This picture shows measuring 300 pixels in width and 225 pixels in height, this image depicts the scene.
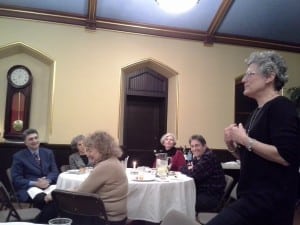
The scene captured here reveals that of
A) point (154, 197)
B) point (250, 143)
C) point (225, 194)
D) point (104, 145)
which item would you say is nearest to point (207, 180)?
point (225, 194)

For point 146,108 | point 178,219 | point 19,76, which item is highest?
point 19,76

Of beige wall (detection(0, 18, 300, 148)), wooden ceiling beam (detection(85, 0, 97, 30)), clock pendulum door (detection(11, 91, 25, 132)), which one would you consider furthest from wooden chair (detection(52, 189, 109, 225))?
wooden ceiling beam (detection(85, 0, 97, 30))

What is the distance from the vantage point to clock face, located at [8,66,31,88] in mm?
6050

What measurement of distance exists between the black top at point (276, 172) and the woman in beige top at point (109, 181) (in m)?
1.33

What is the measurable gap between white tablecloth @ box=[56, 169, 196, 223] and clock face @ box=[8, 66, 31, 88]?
3285 millimetres

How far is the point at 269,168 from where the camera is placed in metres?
1.45

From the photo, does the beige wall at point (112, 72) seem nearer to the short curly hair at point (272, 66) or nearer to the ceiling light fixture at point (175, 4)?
the ceiling light fixture at point (175, 4)

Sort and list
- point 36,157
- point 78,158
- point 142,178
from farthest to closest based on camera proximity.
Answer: point 78,158, point 36,157, point 142,178

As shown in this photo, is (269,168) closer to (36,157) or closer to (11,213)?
(11,213)

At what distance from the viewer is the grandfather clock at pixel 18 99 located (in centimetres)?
594

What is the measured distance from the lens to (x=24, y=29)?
19.8 feet

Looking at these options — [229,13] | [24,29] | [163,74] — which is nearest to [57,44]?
[24,29]

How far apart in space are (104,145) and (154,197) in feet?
2.75

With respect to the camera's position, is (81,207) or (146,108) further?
(146,108)
